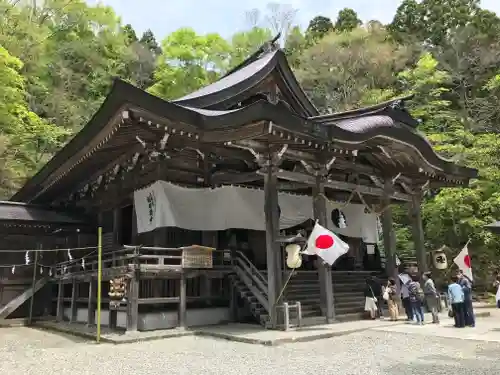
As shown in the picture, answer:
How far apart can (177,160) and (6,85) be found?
16.1 metres

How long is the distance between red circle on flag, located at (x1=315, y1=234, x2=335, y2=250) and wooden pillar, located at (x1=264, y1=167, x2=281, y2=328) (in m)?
0.91

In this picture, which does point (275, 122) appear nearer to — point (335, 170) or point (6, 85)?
point (335, 170)

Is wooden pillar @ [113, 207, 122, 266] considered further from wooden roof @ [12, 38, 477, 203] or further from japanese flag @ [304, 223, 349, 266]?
japanese flag @ [304, 223, 349, 266]

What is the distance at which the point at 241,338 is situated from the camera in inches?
304

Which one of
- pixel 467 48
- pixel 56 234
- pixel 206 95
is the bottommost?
pixel 56 234

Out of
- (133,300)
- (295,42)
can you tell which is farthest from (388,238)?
(295,42)

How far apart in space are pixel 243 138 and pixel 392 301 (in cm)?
559

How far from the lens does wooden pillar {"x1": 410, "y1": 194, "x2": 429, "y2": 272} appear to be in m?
12.7

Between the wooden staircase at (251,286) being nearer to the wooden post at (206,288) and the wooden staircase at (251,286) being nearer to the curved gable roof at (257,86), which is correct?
the wooden post at (206,288)

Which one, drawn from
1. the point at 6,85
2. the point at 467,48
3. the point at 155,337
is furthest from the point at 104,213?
the point at 467,48

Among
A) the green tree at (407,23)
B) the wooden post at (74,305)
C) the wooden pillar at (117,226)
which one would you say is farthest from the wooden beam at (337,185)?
the green tree at (407,23)

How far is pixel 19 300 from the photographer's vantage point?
42.6ft

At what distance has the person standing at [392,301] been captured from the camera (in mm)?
10289

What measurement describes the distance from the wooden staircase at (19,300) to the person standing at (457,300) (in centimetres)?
1194
